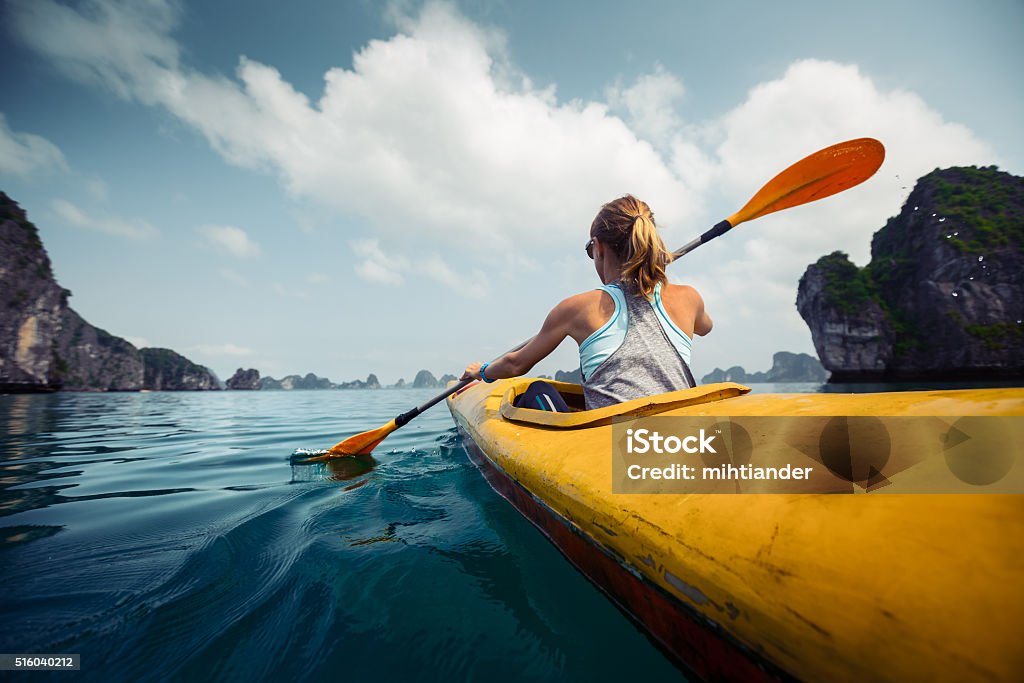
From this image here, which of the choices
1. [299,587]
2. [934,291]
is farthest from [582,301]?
[934,291]

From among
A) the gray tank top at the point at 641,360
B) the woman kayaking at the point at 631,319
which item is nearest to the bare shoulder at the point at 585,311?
the woman kayaking at the point at 631,319

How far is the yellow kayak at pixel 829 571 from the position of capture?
56 cm

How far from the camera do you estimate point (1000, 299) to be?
29422 mm

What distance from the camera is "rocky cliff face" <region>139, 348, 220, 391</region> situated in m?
78.2

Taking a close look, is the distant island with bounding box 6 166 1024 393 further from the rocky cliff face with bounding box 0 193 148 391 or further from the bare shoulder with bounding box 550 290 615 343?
the bare shoulder with bounding box 550 290 615 343

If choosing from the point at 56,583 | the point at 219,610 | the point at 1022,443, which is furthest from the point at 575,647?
the point at 56,583

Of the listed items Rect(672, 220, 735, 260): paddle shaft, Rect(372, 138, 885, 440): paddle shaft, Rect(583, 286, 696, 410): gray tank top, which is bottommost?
Rect(583, 286, 696, 410): gray tank top

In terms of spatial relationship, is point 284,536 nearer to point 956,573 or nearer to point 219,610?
point 219,610

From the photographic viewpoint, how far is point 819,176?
3385 millimetres

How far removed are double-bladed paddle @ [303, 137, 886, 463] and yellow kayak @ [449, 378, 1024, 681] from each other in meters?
2.91

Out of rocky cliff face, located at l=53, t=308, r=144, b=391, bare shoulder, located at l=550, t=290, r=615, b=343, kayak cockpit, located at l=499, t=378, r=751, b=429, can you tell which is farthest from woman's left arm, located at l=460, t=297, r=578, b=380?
rocky cliff face, located at l=53, t=308, r=144, b=391

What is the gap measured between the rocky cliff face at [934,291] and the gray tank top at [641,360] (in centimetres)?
4447
